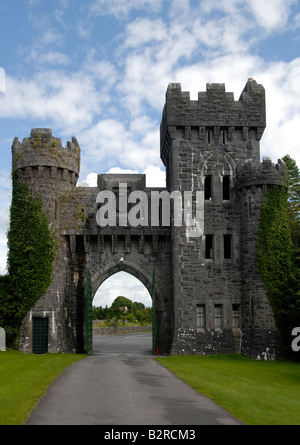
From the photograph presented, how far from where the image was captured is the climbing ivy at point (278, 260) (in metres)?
26.8

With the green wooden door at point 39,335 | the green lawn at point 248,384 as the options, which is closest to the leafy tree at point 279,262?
the green lawn at point 248,384

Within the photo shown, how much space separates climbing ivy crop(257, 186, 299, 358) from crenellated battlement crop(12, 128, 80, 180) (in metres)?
11.0

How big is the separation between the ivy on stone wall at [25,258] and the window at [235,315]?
9777 mm

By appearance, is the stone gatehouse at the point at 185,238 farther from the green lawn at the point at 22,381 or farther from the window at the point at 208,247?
the green lawn at the point at 22,381

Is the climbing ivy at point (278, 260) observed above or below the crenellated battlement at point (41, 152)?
below

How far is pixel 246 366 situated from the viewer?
23.9 metres

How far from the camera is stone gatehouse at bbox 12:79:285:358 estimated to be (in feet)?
91.9

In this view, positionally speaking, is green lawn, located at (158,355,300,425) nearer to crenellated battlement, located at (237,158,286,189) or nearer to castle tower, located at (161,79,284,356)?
castle tower, located at (161,79,284,356)

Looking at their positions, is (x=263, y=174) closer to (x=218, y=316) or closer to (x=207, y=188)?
(x=207, y=188)

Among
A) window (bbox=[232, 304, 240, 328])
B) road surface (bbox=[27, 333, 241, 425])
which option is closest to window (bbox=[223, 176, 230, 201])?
window (bbox=[232, 304, 240, 328])

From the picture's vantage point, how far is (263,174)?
91.7 ft

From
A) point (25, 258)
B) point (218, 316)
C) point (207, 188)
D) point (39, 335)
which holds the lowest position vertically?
point (39, 335)

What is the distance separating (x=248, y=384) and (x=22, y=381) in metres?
6.94
